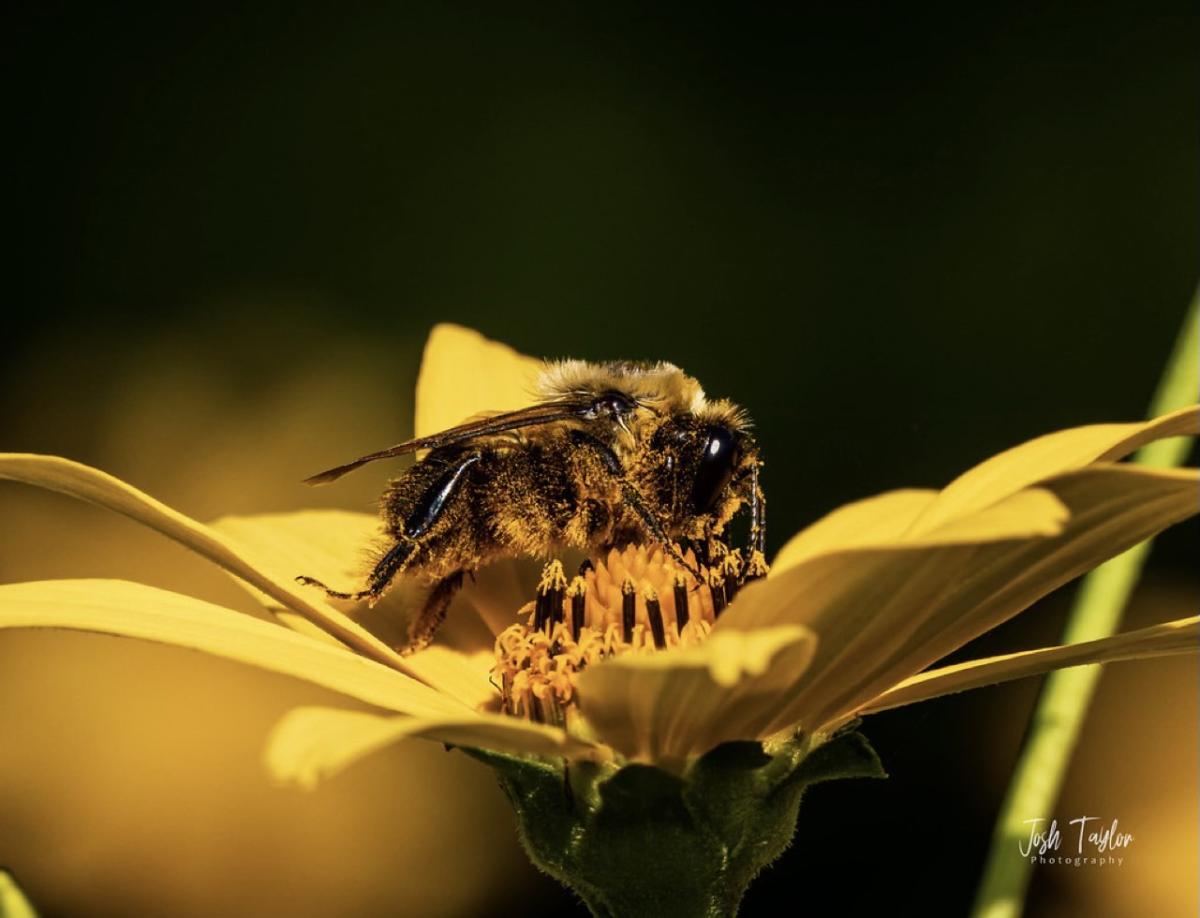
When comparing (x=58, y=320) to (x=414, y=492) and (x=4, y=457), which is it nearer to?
(x=414, y=492)

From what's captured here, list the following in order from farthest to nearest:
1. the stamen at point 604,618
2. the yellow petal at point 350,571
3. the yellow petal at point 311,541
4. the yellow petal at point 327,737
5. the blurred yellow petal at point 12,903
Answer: the yellow petal at point 311,541 → the yellow petal at point 350,571 → the stamen at point 604,618 → the blurred yellow petal at point 12,903 → the yellow petal at point 327,737

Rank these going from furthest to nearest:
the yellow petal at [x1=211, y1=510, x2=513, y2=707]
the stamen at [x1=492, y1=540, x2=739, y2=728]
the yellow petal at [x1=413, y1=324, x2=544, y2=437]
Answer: the yellow petal at [x1=413, y1=324, x2=544, y2=437]
the yellow petal at [x1=211, y1=510, x2=513, y2=707]
the stamen at [x1=492, y1=540, x2=739, y2=728]

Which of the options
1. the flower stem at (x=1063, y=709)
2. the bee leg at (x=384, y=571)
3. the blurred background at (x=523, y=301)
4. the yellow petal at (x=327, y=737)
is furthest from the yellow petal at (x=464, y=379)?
the blurred background at (x=523, y=301)

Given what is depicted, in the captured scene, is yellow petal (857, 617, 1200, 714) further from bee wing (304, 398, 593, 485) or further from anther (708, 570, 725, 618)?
bee wing (304, 398, 593, 485)

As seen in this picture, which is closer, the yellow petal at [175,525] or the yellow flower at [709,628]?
the yellow flower at [709,628]

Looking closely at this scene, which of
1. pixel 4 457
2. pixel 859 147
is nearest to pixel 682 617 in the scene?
pixel 4 457

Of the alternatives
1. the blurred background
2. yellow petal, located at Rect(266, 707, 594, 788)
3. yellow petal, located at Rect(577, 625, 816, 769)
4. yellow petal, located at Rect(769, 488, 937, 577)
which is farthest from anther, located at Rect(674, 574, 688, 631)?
the blurred background

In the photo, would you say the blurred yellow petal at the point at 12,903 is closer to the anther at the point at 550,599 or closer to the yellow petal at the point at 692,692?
the yellow petal at the point at 692,692
